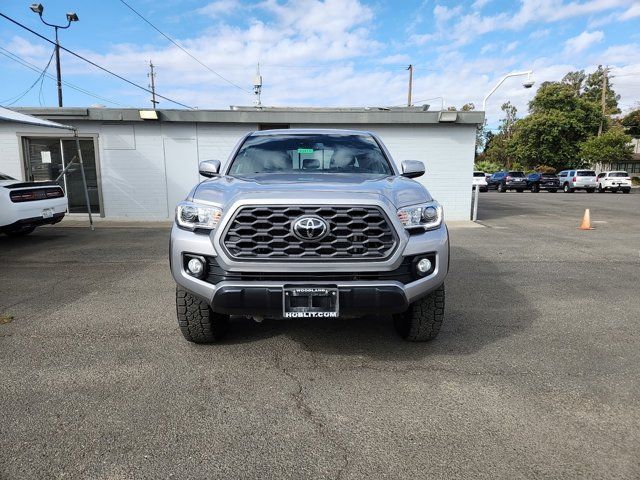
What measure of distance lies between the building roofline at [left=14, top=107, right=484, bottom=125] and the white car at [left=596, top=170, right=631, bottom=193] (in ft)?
83.0

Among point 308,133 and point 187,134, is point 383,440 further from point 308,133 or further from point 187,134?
point 187,134

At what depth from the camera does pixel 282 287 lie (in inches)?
→ 118

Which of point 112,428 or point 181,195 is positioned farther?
point 181,195

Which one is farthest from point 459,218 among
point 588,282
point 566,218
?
point 588,282

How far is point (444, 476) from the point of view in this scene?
219 cm

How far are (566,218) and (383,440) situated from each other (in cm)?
1466

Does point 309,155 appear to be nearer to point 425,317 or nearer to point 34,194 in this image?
point 425,317

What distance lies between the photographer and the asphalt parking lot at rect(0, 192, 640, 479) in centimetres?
231

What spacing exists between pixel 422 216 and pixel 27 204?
26.8 feet

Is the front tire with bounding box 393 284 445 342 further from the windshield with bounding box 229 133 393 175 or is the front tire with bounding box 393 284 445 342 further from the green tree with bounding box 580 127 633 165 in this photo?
the green tree with bounding box 580 127 633 165

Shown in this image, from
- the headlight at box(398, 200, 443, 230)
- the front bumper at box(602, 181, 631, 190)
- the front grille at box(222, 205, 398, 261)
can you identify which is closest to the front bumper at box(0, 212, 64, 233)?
the front grille at box(222, 205, 398, 261)

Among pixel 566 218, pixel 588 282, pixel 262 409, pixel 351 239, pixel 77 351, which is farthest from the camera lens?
pixel 566 218

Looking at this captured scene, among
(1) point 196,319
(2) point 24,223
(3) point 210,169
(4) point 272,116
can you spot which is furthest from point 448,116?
(1) point 196,319

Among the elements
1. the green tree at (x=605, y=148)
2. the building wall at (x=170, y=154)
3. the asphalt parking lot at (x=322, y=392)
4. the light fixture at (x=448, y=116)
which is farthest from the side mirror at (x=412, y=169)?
the green tree at (x=605, y=148)
